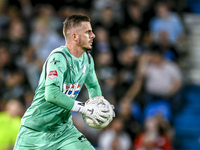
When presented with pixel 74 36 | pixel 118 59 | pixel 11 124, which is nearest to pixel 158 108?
pixel 118 59

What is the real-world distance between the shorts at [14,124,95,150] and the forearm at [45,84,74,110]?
497 mm

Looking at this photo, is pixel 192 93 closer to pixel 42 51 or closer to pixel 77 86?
pixel 42 51

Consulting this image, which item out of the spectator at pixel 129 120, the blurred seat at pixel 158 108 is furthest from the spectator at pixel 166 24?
the spectator at pixel 129 120

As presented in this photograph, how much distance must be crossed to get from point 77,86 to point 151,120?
416 cm

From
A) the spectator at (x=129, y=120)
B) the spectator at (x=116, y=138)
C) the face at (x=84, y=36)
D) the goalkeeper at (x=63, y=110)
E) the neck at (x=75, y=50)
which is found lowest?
the spectator at (x=116, y=138)

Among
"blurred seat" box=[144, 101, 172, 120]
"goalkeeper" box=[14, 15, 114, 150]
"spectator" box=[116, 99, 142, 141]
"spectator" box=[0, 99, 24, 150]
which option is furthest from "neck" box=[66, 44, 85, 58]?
"blurred seat" box=[144, 101, 172, 120]

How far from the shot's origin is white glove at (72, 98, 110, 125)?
4.24 m

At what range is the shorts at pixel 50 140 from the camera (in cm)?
446

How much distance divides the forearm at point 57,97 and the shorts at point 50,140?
497mm

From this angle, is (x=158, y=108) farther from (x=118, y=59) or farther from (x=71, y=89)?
(x=71, y=89)

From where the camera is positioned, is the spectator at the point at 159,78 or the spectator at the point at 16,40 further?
the spectator at the point at 16,40

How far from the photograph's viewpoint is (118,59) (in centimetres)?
970

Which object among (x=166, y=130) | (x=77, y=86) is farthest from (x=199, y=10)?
(x=77, y=86)

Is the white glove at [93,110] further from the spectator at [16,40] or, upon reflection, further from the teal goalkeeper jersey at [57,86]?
the spectator at [16,40]
